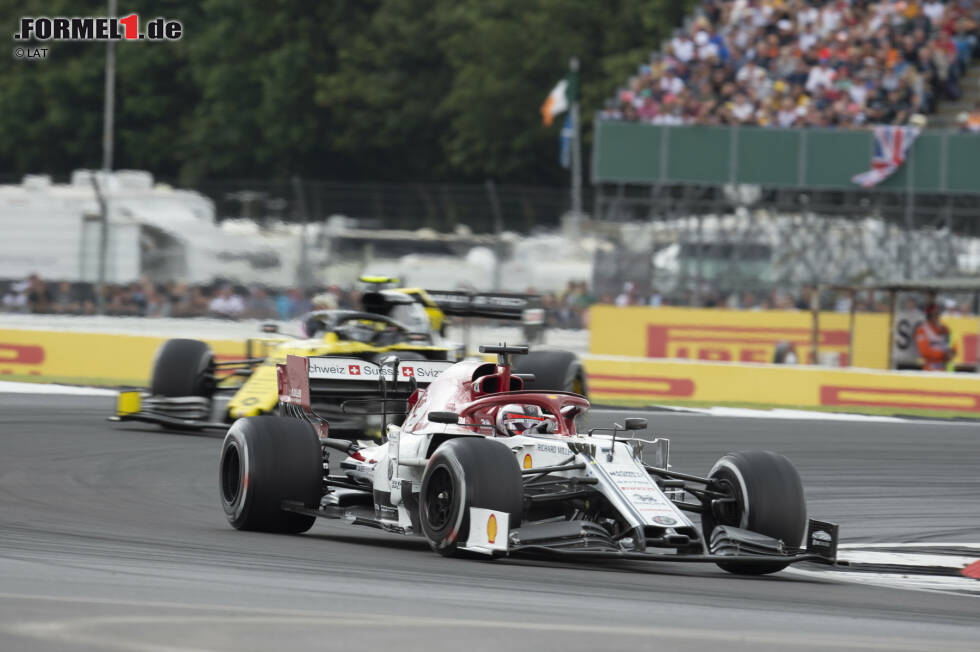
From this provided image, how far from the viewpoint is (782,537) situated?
882 cm

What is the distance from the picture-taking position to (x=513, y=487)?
8367 mm

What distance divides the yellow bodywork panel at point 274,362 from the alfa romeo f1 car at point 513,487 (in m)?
4.05

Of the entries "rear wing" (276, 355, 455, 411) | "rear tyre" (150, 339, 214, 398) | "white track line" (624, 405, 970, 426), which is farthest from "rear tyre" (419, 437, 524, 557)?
"white track line" (624, 405, 970, 426)

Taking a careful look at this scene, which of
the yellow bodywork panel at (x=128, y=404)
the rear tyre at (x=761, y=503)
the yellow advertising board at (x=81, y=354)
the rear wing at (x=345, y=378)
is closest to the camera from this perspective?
the rear tyre at (x=761, y=503)

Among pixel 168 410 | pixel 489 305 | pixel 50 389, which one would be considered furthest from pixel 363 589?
pixel 50 389

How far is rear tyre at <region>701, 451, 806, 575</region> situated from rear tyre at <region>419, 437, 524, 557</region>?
1174 mm

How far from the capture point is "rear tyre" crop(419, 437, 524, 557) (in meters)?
8.30

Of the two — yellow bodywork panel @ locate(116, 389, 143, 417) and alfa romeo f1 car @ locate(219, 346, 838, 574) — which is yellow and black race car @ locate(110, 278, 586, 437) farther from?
alfa romeo f1 car @ locate(219, 346, 838, 574)

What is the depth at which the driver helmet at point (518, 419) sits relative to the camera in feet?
30.5

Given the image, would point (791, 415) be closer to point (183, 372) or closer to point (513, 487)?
point (183, 372)

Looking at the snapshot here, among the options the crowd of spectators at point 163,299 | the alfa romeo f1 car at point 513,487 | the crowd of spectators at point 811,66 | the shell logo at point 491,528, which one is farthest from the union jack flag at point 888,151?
the shell logo at point 491,528

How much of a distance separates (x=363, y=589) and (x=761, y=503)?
245 centimetres

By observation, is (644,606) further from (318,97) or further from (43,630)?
(318,97)

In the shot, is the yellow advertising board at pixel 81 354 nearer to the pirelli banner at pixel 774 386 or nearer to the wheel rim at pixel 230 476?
the pirelli banner at pixel 774 386
